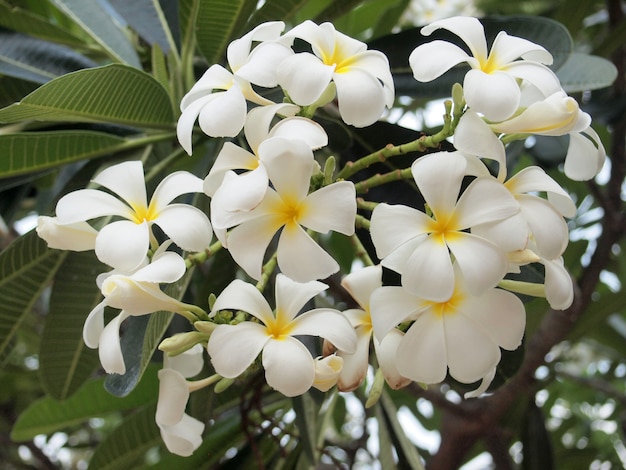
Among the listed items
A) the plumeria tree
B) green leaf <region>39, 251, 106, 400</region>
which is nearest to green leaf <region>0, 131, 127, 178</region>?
the plumeria tree

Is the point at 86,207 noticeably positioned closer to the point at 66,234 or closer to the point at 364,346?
the point at 66,234

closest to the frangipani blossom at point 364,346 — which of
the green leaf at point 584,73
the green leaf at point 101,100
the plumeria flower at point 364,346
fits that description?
the plumeria flower at point 364,346

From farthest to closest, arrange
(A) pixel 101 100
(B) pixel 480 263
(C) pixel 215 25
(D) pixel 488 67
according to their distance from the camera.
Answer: (C) pixel 215 25 → (A) pixel 101 100 → (D) pixel 488 67 → (B) pixel 480 263

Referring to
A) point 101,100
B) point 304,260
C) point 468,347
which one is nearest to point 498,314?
point 468,347

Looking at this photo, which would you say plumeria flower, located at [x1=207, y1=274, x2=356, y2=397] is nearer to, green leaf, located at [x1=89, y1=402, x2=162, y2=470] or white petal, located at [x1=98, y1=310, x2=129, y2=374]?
white petal, located at [x1=98, y1=310, x2=129, y2=374]

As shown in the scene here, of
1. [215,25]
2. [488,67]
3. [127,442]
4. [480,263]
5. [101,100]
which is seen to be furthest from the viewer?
[127,442]

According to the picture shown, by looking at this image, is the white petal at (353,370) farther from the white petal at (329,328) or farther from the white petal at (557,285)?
the white petal at (557,285)
